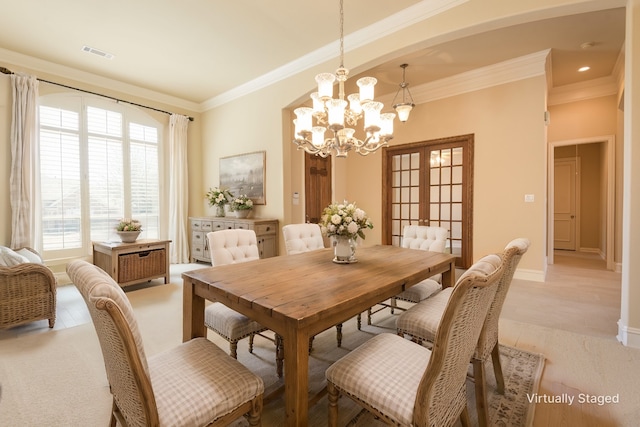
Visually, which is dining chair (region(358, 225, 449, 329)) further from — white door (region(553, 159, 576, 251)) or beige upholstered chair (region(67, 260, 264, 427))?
white door (region(553, 159, 576, 251))

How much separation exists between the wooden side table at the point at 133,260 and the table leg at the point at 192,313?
2.60m

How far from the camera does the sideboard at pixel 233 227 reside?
4547 mm

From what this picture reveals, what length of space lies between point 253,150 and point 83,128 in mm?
2641

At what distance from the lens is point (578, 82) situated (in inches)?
200

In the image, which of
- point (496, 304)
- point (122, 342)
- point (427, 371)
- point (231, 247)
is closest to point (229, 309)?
point (231, 247)

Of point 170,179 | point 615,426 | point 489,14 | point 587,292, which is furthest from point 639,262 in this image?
point 170,179

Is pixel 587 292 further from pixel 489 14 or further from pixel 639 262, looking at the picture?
pixel 489 14

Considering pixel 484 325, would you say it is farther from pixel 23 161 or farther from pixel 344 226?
pixel 23 161

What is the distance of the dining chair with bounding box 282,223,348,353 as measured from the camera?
2.87 meters

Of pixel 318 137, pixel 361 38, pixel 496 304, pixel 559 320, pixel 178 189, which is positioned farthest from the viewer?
pixel 178 189

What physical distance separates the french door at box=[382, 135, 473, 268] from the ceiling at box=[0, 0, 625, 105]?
49.8 inches

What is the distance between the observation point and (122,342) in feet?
3.03

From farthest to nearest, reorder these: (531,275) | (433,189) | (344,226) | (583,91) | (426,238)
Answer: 1. (433,189)
2. (583,91)
3. (531,275)
4. (426,238)
5. (344,226)

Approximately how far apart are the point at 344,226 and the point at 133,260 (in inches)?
129
